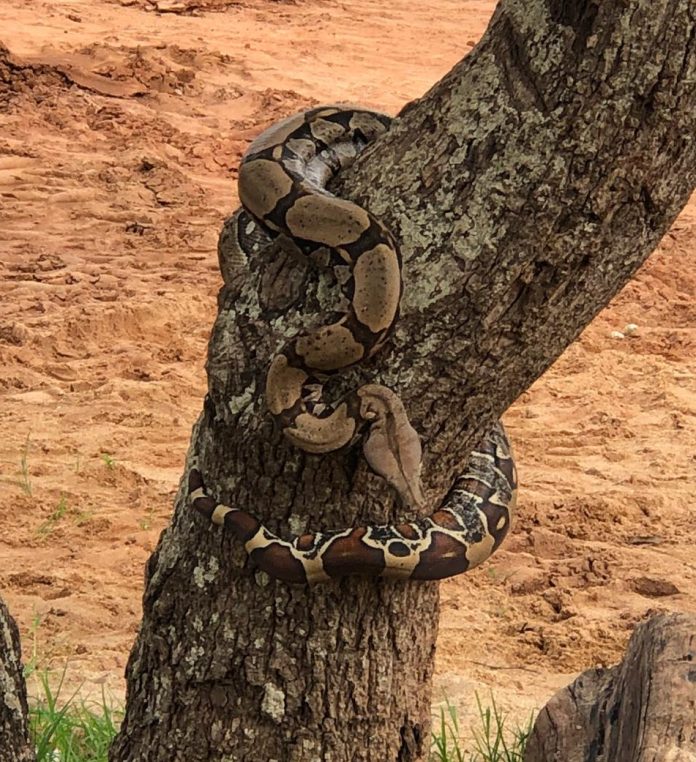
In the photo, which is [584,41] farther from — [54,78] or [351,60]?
[351,60]

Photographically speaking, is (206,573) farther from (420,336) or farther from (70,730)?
(70,730)

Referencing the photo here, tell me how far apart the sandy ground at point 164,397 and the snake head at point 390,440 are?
198 cm

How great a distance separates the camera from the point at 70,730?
4.07 meters

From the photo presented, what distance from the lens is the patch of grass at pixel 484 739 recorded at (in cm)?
398

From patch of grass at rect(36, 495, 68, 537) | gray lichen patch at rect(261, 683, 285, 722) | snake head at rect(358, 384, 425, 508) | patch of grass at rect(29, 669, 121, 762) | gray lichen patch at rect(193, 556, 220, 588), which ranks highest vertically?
snake head at rect(358, 384, 425, 508)

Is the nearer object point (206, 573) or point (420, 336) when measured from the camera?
point (420, 336)

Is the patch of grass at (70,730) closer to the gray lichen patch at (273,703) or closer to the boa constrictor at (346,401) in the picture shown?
the gray lichen patch at (273,703)

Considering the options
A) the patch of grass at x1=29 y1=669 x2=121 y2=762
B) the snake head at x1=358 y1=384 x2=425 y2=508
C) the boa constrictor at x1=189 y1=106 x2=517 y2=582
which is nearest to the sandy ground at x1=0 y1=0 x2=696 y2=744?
the patch of grass at x1=29 y1=669 x2=121 y2=762

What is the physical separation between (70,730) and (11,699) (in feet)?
3.69

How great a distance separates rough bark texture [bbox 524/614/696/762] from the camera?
10.1 feet

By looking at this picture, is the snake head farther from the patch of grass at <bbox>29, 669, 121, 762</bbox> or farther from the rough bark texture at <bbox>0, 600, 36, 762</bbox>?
the patch of grass at <bbox>29, 669, 121, 762</bbox>

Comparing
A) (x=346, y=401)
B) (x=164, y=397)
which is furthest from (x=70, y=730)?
(x=164, y=397)

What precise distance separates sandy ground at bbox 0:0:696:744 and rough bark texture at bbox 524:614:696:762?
3.48 ft

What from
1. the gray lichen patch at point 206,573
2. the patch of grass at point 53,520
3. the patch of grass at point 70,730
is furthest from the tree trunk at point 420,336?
the patch of grass at point 53,520
